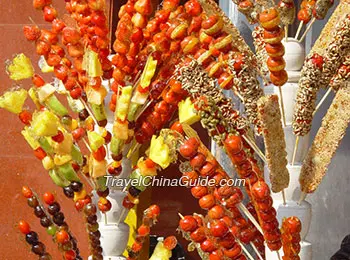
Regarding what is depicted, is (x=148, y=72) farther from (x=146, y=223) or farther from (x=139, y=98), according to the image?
(x=146, y=223)

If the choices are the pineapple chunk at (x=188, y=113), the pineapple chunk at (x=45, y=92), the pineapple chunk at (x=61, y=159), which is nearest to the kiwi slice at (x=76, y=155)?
the pineapple chunk at (x=61, y=159)

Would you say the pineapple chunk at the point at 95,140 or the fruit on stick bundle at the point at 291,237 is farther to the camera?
the pineapple chunk at the point at 95,140

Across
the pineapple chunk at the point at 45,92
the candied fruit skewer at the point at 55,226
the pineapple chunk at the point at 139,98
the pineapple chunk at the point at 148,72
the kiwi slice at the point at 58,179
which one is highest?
the pineapple chunk at the point at 148,72

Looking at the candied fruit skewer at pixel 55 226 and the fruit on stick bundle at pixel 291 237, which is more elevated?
the fruit on stick bundle at pixel 291 237

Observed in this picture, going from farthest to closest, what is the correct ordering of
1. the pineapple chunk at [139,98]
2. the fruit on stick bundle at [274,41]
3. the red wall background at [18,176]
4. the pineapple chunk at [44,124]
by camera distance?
the red wall background at [18,176], the pineapple chunk at [139,98], the pineapple chunk at [44,124], the fruit on stick bundle at [274,41]

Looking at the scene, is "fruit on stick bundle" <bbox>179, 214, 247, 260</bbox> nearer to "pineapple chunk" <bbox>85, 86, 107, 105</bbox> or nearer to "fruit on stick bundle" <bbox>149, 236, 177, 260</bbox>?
"fruit on stick bundle" <bbox>149, 236, 177, 260</bbox>

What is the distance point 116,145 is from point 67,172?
0.11 meters

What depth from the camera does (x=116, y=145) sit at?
1.38m

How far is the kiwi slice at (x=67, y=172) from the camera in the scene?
138 cm

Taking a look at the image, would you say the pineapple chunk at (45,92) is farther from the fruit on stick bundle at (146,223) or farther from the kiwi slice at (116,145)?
the fruit on stick bundle at (146,223)

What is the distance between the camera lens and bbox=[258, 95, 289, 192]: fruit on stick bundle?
1142 mm

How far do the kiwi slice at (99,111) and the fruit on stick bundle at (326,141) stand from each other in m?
0.41

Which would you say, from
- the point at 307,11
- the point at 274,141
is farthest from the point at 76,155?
the point at 307,11

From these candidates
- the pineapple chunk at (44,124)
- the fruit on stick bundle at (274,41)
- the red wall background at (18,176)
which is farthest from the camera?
the red wall background at (18,176)
